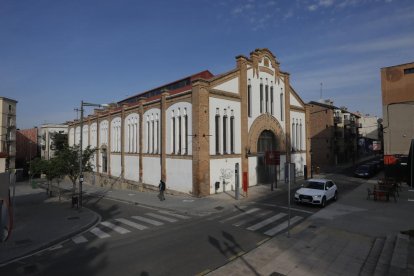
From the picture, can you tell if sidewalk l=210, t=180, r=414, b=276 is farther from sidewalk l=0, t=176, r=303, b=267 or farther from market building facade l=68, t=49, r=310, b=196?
market building facade l=68, t=49, r=310, b=196

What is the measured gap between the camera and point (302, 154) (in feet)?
130

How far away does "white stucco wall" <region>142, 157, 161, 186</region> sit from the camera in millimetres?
30617

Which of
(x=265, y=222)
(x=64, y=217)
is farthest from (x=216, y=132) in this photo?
(x=64, y=217)

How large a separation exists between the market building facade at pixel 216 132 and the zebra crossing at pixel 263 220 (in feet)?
18.9

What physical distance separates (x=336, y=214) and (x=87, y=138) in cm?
4568

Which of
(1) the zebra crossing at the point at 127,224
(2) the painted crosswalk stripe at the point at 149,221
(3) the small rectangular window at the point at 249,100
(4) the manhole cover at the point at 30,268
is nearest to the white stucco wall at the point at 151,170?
(3) the small rectangular window at the point at 249,100

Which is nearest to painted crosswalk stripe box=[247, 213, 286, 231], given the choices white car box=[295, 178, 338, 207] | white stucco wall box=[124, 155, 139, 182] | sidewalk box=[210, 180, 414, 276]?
sidewalk box=[210, 180, 414, 276]

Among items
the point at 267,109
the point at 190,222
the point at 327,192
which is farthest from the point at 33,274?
the point at 267,109

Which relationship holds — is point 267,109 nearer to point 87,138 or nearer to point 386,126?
point 386,126

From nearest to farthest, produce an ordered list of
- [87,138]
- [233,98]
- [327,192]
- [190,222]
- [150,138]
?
1. [190,222]
2. [327,192]
3. [233,98]
4. [150,138]
5. [87,138]

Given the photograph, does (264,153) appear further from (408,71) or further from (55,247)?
(55,247)

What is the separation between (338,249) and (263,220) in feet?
17.4

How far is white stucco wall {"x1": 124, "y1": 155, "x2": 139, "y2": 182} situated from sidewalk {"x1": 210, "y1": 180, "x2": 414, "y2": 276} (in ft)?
75.1

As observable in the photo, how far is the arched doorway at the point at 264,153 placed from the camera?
31.4m
